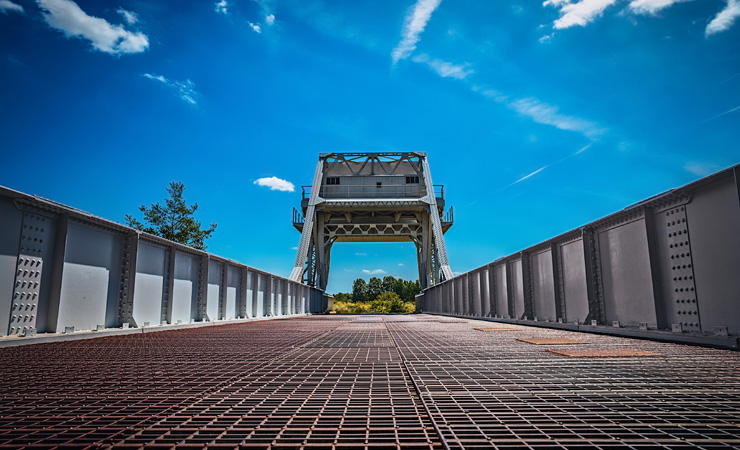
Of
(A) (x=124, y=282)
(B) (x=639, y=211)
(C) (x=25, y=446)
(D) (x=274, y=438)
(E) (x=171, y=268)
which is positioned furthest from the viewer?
(E) (x=171, y=268)

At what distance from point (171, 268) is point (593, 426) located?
394 inches

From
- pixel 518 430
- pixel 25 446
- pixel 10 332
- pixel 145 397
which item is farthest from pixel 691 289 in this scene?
pixel 10 332

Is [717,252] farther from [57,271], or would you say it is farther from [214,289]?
[214,289]

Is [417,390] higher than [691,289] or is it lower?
lower

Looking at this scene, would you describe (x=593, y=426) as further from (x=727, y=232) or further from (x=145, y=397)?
(x=727, y=232)

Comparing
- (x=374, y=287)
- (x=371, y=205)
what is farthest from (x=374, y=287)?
(x=371, y=205)

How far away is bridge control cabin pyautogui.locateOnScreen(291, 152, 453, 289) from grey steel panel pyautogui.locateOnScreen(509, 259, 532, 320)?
22551 mm

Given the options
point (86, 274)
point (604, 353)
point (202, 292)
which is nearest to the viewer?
point (604, 353)

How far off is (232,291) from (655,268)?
12.1 metres

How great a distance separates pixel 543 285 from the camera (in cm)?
1179

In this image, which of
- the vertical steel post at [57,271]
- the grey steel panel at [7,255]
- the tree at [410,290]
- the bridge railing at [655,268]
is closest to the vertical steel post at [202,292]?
the vertical steel post at [57,271]

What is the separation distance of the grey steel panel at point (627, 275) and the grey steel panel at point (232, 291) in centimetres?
1059

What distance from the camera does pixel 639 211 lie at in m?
7.55

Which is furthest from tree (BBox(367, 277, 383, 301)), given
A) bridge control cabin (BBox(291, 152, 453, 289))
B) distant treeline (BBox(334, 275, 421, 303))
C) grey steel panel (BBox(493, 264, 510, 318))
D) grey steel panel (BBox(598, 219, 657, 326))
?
grey steel panel (BBox(598, 219, 657, 326))
